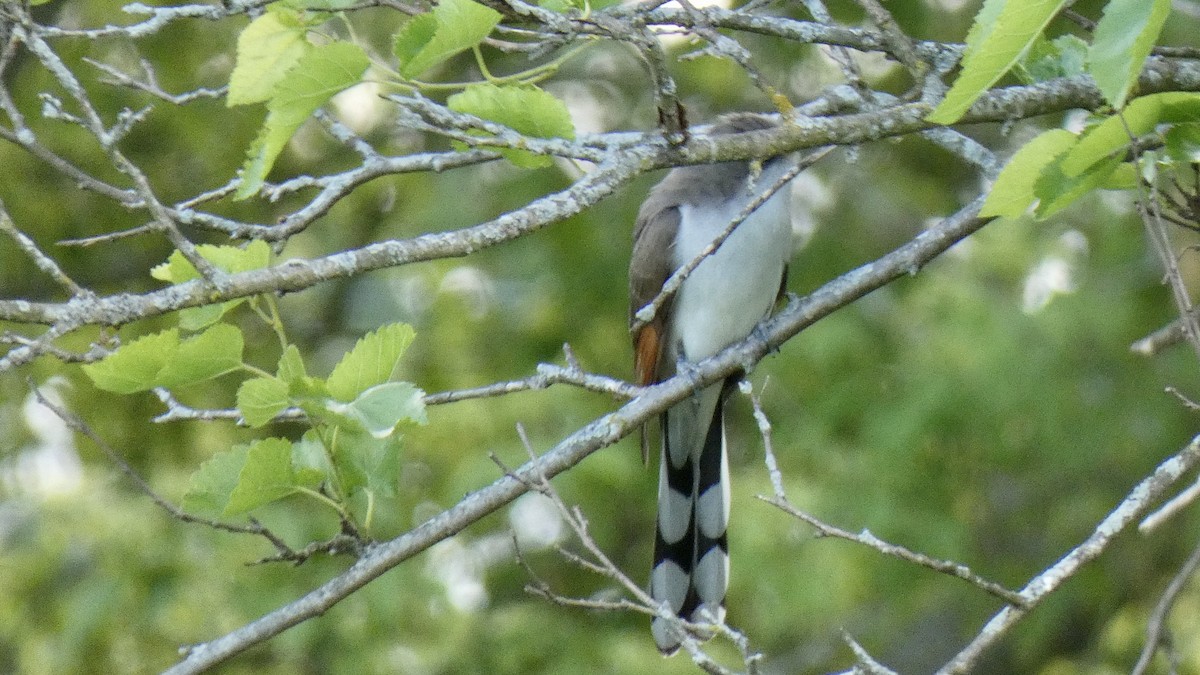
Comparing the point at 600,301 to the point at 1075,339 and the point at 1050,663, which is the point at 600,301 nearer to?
the point at 1075,339

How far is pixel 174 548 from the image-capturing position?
7.12 meters

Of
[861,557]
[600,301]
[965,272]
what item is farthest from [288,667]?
[965,272]

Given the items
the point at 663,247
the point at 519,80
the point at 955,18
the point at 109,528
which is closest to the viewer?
the point at 519,80

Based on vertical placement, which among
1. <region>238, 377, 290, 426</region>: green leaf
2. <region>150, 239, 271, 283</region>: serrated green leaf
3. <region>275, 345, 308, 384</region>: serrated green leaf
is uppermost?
<region>150, 239, 271, 283</region>: serrated green leaf

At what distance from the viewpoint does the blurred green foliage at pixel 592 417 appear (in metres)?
7.31

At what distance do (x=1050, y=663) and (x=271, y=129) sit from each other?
796 centimetres

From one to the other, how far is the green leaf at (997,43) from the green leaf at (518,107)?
0.71 m

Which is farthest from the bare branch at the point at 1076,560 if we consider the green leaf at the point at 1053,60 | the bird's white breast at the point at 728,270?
the bird's white breast at the point at 728,270

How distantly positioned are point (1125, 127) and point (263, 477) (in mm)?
1705

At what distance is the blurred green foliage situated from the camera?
7.31 m

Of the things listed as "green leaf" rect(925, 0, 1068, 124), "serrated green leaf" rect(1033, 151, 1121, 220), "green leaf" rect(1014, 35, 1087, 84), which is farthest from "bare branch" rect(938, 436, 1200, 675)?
"green leaf" rect(925, 0, 1068, 124)

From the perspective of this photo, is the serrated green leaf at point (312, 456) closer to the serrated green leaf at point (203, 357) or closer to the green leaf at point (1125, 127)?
the serrated green leaf at point (203, 357)

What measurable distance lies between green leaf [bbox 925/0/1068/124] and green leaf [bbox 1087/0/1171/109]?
8 cm

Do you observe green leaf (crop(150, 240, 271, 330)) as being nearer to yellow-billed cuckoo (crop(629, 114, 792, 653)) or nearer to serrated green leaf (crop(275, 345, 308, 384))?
serrated green leaf (crop(275, 345, 308, 384))
